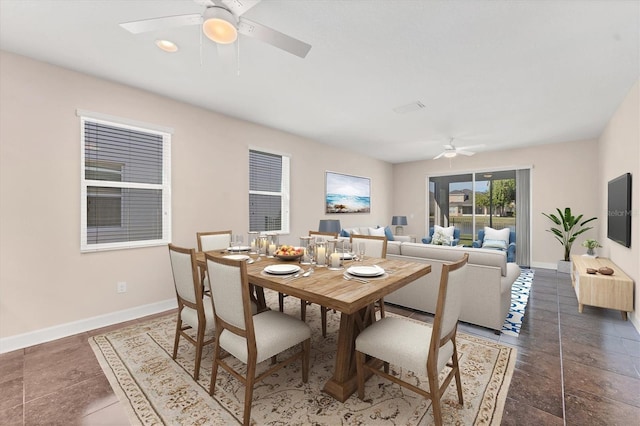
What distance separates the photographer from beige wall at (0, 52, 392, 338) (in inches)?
99.7

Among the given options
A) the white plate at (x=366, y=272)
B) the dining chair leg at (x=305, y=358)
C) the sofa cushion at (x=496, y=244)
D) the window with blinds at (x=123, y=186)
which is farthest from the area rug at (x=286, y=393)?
the sofa cushion at (x=496, y=244)

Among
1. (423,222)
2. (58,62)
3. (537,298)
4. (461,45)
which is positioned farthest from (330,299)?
(423,222)

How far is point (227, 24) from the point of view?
1652 millimetres

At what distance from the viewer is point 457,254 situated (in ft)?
9.67

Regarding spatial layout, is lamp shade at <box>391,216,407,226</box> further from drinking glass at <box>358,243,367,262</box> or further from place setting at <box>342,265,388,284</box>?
place setting at <box>342,265,388,284</box>

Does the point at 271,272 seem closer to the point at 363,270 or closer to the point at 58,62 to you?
the point at 363,270

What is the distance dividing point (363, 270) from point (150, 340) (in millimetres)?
2239

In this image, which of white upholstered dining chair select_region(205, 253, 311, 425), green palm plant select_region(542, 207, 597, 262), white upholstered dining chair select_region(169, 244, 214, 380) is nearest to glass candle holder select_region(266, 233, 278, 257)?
white upholstered dining chair select_region(169, 244, 214, 380)

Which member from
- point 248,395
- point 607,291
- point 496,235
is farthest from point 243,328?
point 496,235

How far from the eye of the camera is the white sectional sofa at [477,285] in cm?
277

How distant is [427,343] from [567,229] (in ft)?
18.5

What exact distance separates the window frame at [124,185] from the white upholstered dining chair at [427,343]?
2922mm

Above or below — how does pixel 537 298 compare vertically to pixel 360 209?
below

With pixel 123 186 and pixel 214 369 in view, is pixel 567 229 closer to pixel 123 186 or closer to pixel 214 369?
pixel 214 369
